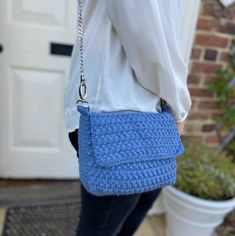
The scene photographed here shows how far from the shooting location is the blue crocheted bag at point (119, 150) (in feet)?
2.48

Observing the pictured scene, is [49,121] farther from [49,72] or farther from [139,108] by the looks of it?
[139,108]

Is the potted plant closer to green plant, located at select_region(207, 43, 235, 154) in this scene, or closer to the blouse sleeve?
green plant, located at select_region(207, 43, 235, 154)

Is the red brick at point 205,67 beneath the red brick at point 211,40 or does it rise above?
beneath

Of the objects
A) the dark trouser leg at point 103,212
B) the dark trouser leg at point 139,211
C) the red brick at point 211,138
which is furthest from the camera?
the red brick at point 211,138

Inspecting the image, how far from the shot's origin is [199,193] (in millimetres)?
1575

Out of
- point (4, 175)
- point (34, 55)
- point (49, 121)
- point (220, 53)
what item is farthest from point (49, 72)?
point (220, 53)

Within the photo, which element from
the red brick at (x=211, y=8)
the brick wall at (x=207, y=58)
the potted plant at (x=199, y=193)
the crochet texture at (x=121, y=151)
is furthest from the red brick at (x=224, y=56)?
the crochet texture at (x=121, y=151)

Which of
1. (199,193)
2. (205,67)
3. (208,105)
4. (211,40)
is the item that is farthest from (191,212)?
(211,40)

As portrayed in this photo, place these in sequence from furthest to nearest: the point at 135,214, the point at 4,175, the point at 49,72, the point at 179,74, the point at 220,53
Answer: the point at 4,175
the point at 49,72
the point at 220,53
the point at 135,214
the point at 179,74

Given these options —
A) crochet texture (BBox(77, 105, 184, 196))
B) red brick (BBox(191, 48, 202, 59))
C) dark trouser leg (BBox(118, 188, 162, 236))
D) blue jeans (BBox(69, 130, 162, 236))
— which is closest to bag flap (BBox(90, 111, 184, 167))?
crochet texture (BBox(77, 105, 184, 196))

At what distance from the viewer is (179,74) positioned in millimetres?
860

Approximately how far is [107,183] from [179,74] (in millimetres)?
361

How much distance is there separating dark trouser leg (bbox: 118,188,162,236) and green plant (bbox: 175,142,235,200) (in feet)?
1.65

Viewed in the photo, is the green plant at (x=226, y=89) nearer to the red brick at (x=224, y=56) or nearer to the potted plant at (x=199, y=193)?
the red brick at (x=224, y=56)
